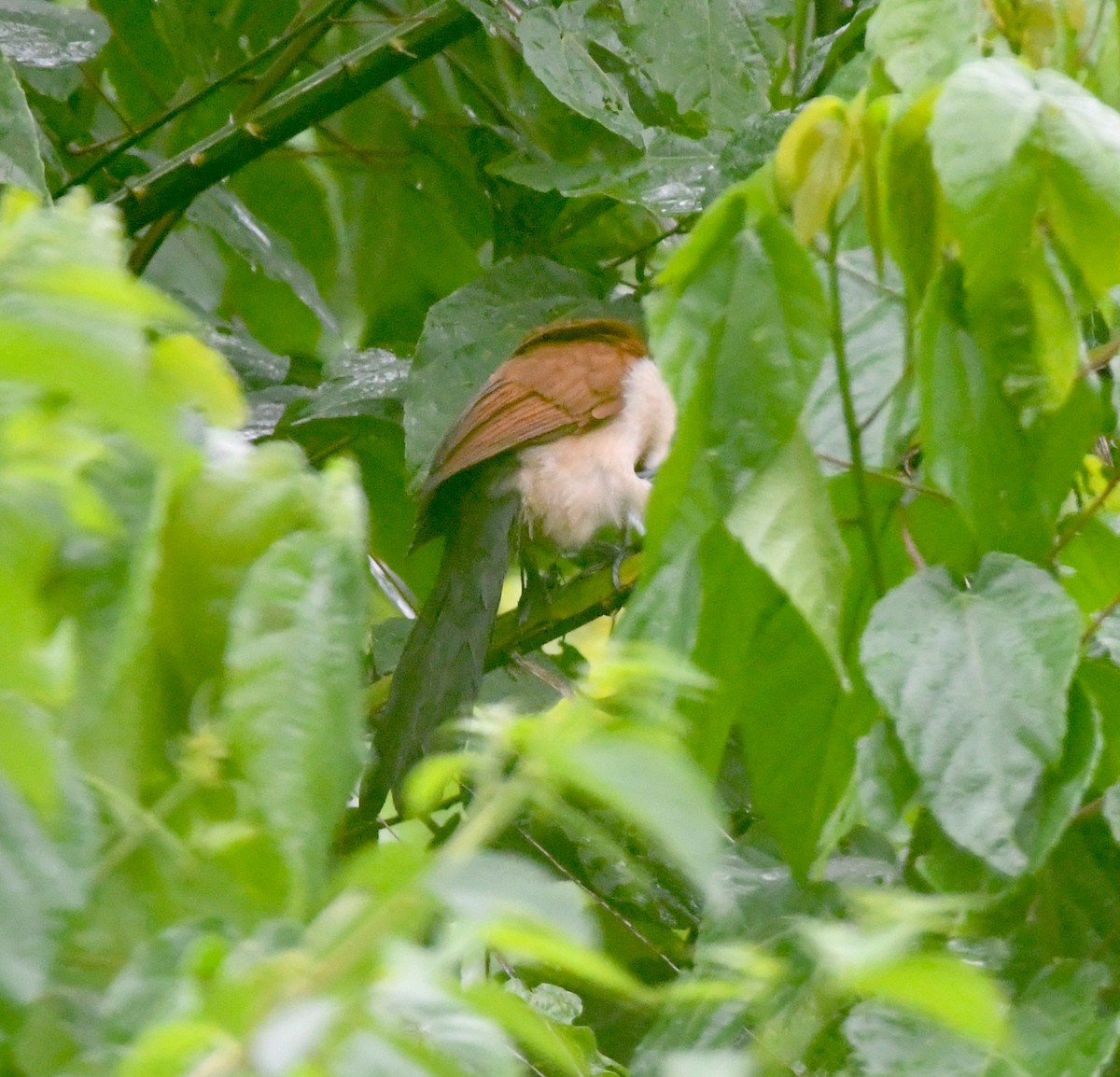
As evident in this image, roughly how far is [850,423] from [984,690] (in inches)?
7.8

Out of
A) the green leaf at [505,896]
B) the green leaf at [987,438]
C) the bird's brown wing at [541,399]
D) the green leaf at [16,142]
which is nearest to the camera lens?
the green leaf at [505,896]

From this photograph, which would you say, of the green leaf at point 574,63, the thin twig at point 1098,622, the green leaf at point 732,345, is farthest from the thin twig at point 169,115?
the thin twig at point 1098,622

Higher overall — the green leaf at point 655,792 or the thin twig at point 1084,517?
the green leaf at point 655,792

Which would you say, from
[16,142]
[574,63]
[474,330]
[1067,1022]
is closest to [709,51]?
[574,63]

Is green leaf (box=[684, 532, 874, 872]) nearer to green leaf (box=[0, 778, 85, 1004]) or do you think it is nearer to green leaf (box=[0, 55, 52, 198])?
green leaf (box=[0, 778, 85, 1004])

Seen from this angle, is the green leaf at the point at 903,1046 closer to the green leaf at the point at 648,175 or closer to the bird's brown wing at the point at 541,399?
the green leaf at the point at 648,175

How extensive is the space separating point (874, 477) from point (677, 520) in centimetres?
23

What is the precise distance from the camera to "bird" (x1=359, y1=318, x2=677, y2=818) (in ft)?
9.29

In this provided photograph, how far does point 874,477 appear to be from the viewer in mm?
1161

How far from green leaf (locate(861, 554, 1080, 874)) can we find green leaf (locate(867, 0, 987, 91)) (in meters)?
0.35

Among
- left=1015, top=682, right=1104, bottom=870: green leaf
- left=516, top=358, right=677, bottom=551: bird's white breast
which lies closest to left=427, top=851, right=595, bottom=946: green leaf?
left=1015, top=682, right=1104, bottom=870: green leaf

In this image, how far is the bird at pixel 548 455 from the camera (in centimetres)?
283

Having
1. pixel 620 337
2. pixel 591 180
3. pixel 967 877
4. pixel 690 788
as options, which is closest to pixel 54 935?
pixel 690 788

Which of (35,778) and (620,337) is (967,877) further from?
(620,337)
